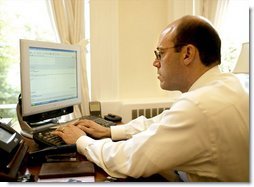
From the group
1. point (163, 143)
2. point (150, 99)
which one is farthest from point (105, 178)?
point (150, 99)

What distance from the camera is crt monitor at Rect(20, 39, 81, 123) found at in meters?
1.37

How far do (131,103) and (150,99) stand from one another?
0.25m

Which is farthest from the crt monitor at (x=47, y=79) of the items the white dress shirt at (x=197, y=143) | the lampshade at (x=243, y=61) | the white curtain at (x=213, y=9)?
the white curtain at (x=213, y=9)

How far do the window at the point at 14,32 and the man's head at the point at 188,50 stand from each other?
126 centimetres

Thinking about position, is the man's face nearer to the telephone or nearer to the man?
the man

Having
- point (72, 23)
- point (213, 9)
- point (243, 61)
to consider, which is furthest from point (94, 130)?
point (213, 9)

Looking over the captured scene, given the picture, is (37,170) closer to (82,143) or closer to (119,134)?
(82,143)

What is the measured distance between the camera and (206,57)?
1.12 meters

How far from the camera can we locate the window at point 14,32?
7.03 ft

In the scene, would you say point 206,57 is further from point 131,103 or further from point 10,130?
point 131,103

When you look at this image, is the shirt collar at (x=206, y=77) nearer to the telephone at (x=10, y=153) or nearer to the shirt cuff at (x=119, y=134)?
the shirt cuff at (x=119, y=134)

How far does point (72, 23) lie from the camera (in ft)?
7.04

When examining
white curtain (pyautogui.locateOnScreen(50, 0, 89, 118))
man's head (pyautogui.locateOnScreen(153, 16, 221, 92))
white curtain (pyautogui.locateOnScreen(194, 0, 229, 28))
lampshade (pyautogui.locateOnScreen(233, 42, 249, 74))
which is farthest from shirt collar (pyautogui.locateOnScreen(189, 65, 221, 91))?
white curtain (pyautogui.locateOnScreen(194, 0, 229, 28))

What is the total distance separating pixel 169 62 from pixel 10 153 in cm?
71
